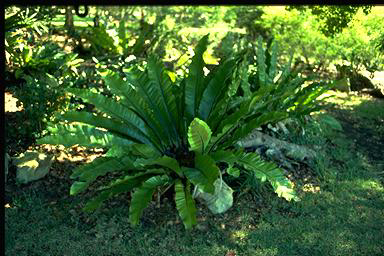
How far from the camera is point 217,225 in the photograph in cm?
358

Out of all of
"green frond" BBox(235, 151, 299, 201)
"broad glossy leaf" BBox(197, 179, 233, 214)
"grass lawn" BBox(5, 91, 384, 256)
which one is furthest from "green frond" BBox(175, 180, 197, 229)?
"green frond" BBox(235, 151, 299, 201)

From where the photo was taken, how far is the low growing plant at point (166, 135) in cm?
328

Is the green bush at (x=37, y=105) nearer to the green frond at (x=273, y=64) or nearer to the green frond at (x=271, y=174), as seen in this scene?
the green frond at (x=271, y=174)

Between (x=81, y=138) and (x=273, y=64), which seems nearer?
(x=81, y=138)

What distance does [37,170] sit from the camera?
13.5ft

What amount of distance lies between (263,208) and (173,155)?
95 cm

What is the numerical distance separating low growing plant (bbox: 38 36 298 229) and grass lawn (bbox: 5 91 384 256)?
231 mm

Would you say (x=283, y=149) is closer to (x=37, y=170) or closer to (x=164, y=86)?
(x=164, y=86)

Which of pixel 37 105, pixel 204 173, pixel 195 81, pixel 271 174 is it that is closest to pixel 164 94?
pixel 195 81

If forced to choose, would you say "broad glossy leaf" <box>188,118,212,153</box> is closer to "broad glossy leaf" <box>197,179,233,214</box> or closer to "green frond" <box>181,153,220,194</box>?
"green frond" <box>181,153,220,194</box>

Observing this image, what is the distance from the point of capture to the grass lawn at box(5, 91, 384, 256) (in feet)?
10.8

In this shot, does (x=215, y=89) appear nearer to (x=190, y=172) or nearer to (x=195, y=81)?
(x=195, y=81)

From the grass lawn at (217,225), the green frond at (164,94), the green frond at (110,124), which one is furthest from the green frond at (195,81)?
the grass lawn at (217,225)

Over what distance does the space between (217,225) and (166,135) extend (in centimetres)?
93
